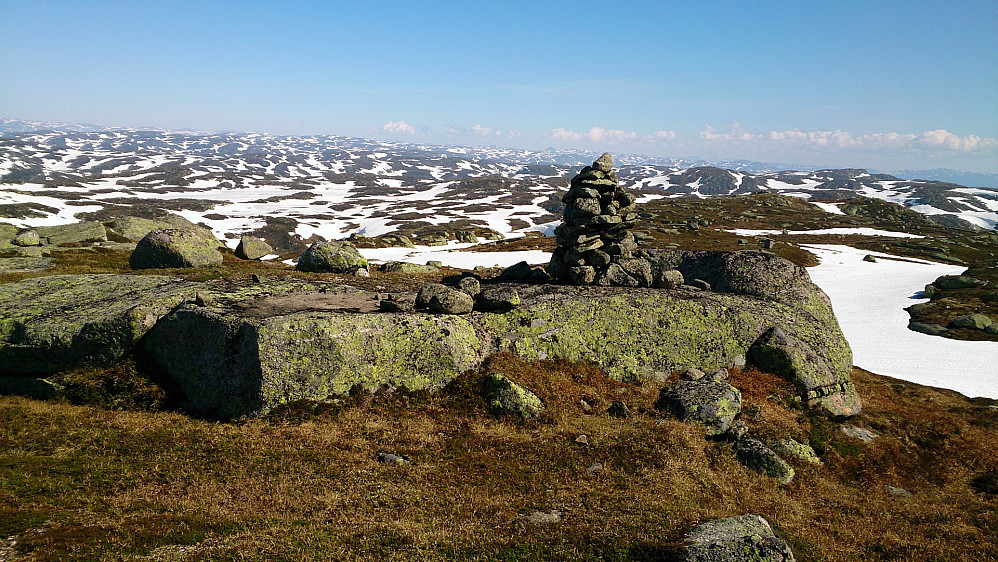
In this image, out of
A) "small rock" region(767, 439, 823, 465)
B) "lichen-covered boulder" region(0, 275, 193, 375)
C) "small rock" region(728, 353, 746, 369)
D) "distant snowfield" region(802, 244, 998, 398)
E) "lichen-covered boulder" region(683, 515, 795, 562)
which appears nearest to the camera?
"lichen-covered boulder" region(683, 515, 795, 562)

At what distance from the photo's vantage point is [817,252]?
90.4 metres

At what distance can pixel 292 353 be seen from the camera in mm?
17016

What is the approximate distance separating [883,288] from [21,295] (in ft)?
302

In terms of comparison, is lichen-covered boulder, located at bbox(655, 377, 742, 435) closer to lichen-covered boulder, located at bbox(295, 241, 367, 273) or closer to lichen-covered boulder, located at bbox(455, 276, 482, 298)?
lichen-covered boulder, located at bbox(455, 276, 482, 298)

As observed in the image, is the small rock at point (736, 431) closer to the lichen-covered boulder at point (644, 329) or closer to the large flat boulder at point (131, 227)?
the lichen-covered boulder at point (644, 329)

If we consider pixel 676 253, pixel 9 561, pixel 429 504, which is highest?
pixel 676 253

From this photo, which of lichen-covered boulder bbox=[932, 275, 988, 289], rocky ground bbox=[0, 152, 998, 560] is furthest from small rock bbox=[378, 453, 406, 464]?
lichen-covered boulder bbox=[932, 275, 988, 289]

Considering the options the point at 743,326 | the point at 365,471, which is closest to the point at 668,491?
the point at 365,471

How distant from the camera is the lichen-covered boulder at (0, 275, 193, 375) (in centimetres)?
1847

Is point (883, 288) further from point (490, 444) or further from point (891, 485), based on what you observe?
point (490, 444)

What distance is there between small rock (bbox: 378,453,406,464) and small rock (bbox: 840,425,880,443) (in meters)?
20.6

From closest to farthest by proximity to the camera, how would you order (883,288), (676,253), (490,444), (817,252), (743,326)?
(490,444) → (743,326) → (676,253) → (883,288) → (817,252)

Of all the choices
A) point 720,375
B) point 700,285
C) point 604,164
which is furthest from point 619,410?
point 604,164

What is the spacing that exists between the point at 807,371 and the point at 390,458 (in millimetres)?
21478
